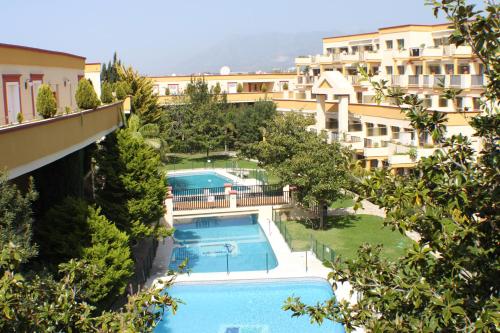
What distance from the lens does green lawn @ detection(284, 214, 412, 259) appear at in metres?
24.7

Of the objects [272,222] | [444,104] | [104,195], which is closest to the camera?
[104,195]

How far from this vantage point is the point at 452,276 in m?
6.18

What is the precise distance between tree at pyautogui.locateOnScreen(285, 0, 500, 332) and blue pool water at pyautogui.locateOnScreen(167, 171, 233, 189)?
32.7 meters

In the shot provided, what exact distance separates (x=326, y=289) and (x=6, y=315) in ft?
54.1

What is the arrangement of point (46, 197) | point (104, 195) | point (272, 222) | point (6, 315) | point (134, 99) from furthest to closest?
point (134, 99) → point (272, 222) → point (104, 195) → point (46, 197) → point (6, 315)

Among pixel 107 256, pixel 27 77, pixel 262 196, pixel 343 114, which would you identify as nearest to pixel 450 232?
pixel 107 256

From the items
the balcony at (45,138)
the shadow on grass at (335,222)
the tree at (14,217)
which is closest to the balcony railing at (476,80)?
the shadow on grass at (335,222)

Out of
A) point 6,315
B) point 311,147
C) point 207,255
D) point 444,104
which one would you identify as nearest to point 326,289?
point 207,255

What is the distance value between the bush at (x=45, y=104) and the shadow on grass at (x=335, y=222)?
1704 centimetres

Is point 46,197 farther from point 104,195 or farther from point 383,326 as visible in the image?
point 383,326

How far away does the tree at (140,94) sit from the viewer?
42500mm

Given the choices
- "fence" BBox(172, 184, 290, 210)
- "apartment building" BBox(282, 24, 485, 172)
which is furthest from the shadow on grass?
"apartment building" BBox(282, 24, 485, 172)

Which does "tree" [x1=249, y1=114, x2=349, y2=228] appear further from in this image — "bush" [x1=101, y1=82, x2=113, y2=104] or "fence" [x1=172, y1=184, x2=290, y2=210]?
"bush" [x1=101, y1=82, x2=113, y2=104]

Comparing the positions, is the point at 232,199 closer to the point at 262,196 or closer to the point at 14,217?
the point at 262,196
